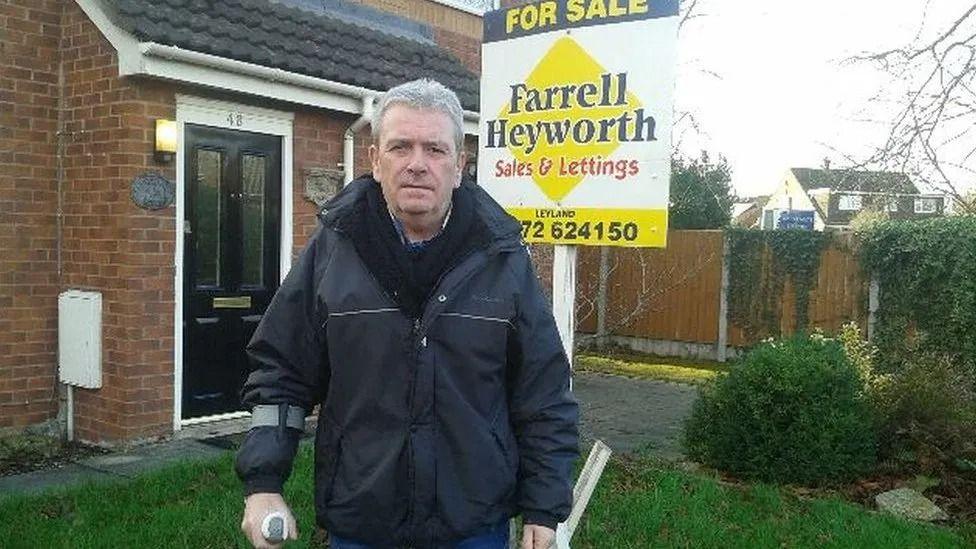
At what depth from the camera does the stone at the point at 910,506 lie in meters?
5.40

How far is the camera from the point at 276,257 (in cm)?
718

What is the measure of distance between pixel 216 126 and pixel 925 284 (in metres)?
9.27

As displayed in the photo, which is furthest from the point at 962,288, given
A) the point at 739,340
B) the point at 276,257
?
the point at 276,257

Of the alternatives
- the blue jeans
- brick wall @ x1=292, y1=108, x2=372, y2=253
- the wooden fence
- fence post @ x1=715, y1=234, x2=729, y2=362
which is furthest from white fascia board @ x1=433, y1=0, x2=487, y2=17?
the blue jeans

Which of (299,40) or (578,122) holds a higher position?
(299,40)

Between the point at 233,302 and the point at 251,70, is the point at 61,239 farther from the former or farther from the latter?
the point at 251,70

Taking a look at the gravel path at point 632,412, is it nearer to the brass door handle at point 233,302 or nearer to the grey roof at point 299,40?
the brass door handle at point 233,302

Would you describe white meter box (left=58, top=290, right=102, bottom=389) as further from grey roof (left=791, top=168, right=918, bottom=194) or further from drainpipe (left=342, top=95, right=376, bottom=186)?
grey roof (left=791, top=168, right=918, bottom=194)

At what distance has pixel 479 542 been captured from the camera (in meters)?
2.34

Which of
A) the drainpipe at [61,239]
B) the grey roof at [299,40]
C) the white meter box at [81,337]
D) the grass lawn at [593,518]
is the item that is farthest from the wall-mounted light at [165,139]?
the grass lawn at [593,518]

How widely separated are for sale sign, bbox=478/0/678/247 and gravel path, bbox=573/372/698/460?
3.08m

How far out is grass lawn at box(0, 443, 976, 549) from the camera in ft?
14.4

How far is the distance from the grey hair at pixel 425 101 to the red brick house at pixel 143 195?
418 cm

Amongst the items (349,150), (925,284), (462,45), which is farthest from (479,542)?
(925,284)
